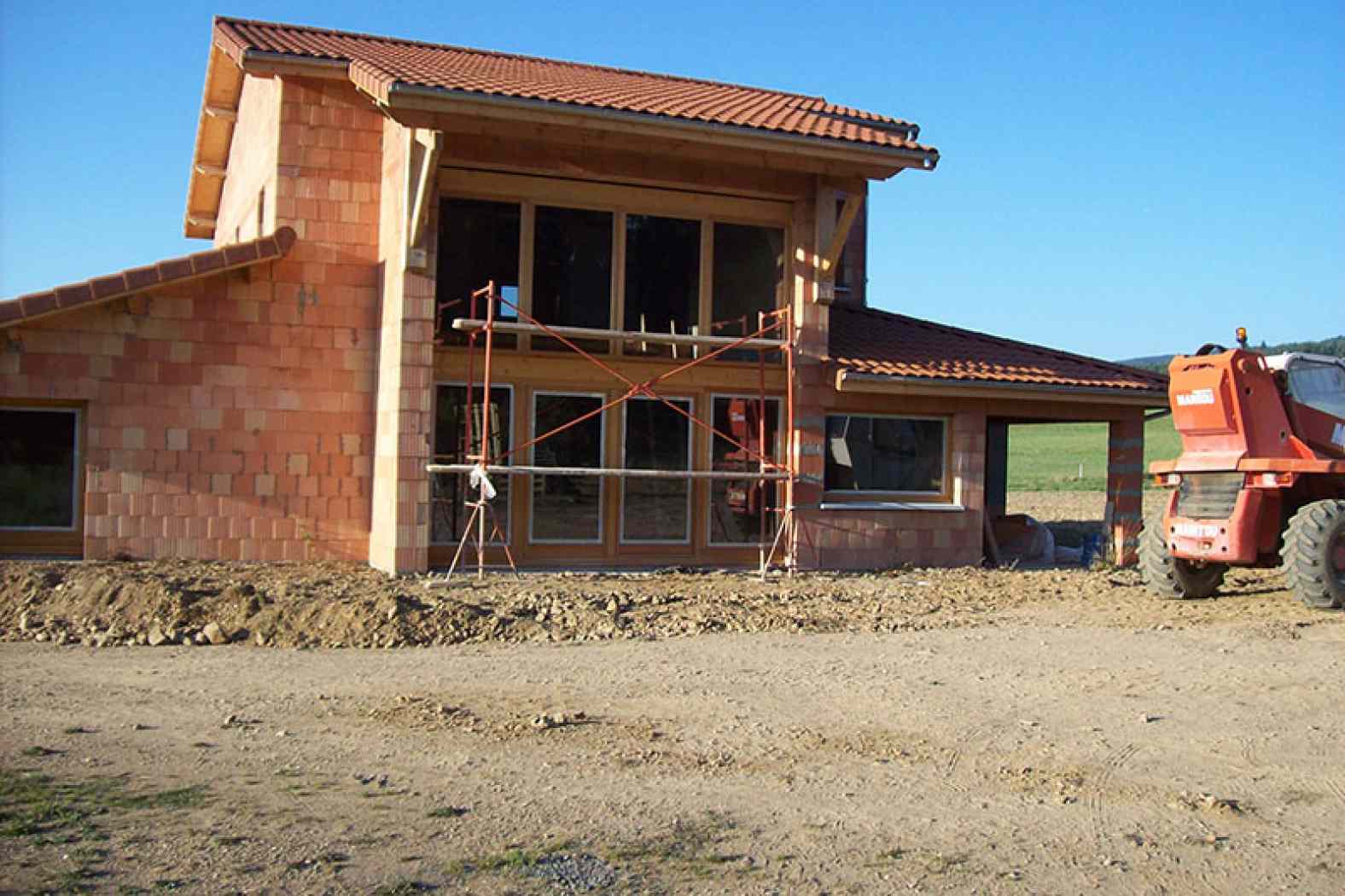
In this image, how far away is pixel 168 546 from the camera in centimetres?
1428

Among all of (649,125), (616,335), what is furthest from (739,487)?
(649,125)

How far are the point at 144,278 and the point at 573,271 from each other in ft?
15.8

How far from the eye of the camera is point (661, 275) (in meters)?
15.7

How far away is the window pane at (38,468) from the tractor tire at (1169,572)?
12019 millimetres

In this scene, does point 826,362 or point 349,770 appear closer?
point 349,770

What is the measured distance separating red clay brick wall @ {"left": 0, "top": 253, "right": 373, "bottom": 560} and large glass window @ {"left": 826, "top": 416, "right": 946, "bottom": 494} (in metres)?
5.87

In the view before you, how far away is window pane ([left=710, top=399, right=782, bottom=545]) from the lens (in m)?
15.8

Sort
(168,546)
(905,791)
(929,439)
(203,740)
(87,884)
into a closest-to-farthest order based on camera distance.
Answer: (87,884) → (905,791) → (203,740) → (168,546) → (929,439)

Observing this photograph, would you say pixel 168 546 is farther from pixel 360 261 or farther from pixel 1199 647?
pixel 1199 647

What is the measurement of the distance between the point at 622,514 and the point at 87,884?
10.7 m

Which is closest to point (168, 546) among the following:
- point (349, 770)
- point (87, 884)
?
point (349, 770)

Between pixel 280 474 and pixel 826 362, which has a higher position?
pixel 826 362

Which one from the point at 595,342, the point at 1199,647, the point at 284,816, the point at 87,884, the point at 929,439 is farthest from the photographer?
the point at 929,439

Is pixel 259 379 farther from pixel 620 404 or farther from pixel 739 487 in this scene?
pixel 739 487
